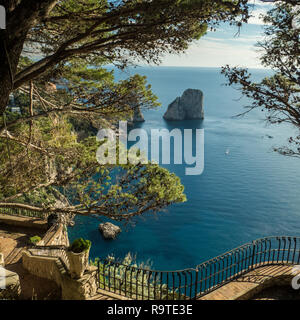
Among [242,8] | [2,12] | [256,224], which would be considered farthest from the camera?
[256,224]

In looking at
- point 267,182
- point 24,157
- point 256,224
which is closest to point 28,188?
point 24,157

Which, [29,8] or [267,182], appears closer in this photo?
[29,8]

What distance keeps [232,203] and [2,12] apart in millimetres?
37353

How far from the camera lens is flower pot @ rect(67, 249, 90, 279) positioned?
6500mm

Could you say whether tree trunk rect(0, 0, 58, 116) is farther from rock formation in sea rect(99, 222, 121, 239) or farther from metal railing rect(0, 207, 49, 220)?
rock formation in sea rect(99, 222, 121, 239)

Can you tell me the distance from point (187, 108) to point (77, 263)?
3320 inches

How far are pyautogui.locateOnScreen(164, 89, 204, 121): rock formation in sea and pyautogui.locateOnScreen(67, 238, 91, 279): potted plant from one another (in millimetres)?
81059

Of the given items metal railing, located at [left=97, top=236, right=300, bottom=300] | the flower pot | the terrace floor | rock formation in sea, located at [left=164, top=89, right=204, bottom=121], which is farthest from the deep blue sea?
rock formation in sea, located at [left=164, top=89, right=204, bottom=121]

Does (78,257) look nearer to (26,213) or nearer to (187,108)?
(26,213)

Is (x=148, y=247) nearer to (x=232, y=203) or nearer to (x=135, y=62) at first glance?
(x=232, y=203)

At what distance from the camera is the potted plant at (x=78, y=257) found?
21.4 ft

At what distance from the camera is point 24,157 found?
813 cm

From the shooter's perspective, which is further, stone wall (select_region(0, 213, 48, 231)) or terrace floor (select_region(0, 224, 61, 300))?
stone wall (select_region(0, 213, 48, 231))

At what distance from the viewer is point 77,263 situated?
6.64m
